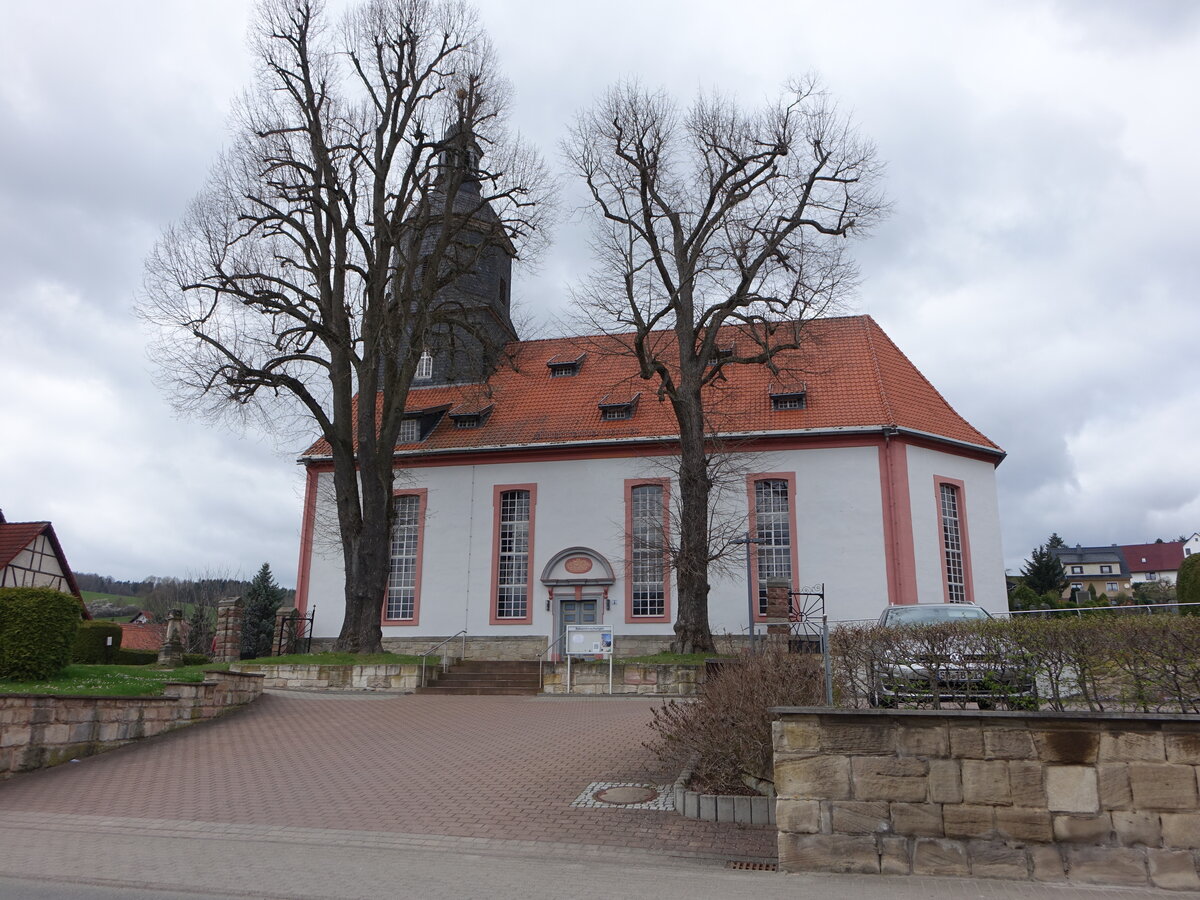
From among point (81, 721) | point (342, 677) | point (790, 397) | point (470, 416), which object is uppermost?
point (470, 416)

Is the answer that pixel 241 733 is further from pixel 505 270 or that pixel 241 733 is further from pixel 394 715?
pixel 505 270

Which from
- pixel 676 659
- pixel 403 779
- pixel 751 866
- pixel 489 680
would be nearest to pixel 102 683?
pixel 403 779

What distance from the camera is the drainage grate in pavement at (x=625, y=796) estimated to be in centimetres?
871

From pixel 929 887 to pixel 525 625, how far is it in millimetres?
19608

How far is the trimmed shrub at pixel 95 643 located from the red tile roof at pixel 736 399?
8.89 meters

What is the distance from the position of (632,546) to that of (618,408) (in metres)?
4.39

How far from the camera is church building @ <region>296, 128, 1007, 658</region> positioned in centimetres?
2331

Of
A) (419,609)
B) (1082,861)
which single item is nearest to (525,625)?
(419,609)

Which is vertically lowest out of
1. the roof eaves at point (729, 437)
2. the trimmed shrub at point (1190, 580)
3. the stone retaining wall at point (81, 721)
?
the stone retaining wall at point (81, 721)

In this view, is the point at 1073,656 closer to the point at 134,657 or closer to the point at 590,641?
the point at 590,641

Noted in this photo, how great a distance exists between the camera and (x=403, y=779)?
33.9 ft

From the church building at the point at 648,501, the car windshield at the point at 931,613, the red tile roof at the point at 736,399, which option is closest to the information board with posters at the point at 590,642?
the church building at the point at 648,501

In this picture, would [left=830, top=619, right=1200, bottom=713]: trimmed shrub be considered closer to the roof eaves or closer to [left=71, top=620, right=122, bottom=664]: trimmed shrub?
the roof eaves

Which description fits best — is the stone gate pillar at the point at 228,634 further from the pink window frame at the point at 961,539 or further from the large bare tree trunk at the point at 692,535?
the pink window frame at the point at 961,539
